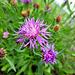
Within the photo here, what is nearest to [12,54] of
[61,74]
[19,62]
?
[19,62]

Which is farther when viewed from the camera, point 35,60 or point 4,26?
point 4,26

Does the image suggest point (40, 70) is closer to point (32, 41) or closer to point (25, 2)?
point (32, 41)

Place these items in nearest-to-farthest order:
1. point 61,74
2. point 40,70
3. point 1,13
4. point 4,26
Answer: point 40,70 < point 1,13 < point 4,26 < point 61,74

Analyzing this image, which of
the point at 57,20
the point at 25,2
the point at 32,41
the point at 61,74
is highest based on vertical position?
the point at 25,2

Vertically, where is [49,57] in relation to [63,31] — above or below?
below

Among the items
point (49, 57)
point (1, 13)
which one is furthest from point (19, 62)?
point (1, 13)

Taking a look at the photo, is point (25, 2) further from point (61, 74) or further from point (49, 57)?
point (61, 74)

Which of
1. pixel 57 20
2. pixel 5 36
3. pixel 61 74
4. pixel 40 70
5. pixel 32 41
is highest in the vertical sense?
pixel 57 20

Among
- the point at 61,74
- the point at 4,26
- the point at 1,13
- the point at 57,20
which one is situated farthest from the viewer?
the point at 61,74

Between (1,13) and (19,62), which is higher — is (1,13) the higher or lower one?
the higher one
